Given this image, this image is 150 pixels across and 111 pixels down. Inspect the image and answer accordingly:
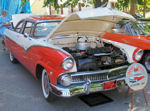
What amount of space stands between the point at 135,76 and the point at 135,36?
2.59m

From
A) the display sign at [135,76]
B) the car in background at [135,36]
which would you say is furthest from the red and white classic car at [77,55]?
the car in background at [135,36]

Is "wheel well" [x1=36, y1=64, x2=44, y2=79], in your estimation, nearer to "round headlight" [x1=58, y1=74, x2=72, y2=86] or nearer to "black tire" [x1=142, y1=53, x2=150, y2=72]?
"round headlight" [x1=58, y1=74, x2=72, y2=86]

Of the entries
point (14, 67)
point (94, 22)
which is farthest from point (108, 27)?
point (14, 67)

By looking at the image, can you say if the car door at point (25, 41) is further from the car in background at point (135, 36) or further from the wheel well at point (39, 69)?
the car in background at point (135, 36)

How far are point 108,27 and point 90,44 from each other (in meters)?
0.59

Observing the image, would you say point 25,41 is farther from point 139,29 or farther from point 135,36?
point 139,29

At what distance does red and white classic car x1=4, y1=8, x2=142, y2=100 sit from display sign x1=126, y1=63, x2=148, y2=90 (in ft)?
0.61

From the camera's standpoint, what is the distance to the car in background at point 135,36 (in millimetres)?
5125

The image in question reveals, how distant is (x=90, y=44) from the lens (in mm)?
4234

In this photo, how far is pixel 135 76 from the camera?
3.13 metres

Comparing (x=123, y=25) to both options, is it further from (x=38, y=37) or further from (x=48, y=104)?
(x=48, y=104)

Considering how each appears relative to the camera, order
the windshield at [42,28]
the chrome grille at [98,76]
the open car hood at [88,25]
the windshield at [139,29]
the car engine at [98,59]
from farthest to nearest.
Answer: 1. the windshield at [139,29]
2. the windshield at [42,28]
3. the open car hood at [88,25]
4. the car engine at [98,59]
5. the chrome grille at [98,76]

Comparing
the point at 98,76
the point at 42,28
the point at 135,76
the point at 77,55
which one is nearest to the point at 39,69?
the point at 77,55

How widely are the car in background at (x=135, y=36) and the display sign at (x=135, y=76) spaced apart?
6.86 feet
